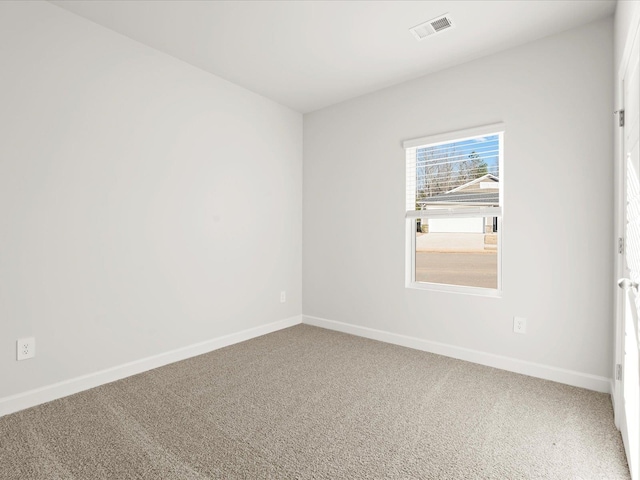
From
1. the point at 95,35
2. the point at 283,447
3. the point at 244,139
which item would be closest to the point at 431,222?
the point at 244,139

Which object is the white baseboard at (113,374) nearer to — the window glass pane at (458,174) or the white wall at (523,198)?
the white wall at (523,198)

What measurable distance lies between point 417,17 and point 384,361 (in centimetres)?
266

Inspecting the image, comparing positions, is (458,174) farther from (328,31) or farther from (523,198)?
(328,31)

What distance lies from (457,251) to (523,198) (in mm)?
720

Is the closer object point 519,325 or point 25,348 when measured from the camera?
point 25,348

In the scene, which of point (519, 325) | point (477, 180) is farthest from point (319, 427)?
point (477, 180)

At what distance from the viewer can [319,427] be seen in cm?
203

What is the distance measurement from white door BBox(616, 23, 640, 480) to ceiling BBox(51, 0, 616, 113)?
893 mm

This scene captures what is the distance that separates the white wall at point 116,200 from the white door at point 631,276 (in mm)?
2982

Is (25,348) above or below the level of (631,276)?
below

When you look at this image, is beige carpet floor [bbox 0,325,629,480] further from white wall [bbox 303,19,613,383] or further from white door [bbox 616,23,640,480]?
white wall [bbox 303,19,613,383]

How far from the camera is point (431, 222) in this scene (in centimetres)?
344

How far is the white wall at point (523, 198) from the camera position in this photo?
8.20 feet

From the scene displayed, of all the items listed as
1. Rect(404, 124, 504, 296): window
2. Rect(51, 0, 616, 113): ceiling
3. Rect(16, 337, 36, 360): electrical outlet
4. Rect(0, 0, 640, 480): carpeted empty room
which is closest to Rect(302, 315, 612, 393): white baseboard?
Rect(0, 0, 640, 480): carpeted empty room
